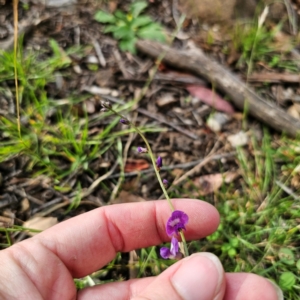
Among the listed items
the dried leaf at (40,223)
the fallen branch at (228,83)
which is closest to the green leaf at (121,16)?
the fallen branch at (228,83)

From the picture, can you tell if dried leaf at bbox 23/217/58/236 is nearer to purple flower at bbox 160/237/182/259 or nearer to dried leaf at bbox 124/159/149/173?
dried leaf at bbox 124/159/149/173

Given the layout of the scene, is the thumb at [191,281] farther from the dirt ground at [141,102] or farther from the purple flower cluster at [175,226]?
the dirt ground at [141,102]

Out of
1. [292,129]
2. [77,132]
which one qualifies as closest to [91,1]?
[77,132]

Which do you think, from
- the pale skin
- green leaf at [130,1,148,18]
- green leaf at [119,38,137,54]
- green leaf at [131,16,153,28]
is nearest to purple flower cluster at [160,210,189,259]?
the pale skin

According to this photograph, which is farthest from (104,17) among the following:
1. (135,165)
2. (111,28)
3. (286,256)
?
(286,256)

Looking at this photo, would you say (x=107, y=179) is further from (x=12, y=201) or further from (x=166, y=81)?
(x=166, y=81)

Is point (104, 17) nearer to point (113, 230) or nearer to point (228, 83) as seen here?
point (228, 83)
